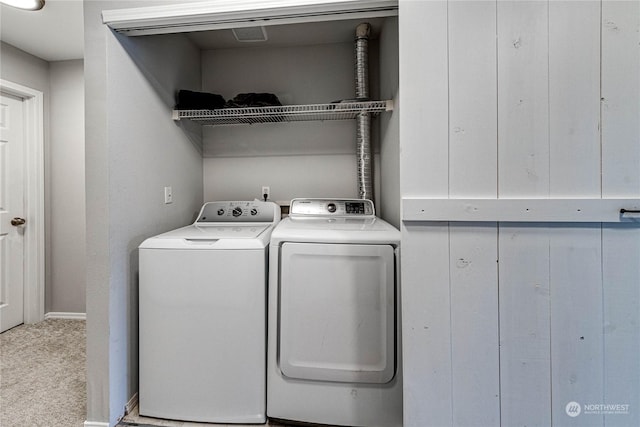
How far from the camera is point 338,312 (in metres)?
1.45

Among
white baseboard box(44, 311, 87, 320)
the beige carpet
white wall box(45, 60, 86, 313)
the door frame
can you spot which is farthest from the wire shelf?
white baseboard box(44, 311, 87, 320)

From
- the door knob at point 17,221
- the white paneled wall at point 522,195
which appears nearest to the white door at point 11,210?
the door knob at point 17,221

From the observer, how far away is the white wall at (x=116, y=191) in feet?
4.80

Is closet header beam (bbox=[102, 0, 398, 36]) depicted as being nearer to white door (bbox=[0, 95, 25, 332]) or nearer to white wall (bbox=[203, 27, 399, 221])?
white wall (bbox=[203, 27, 399, 221])

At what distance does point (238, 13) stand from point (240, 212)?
1.22m

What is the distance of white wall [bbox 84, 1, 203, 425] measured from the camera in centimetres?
146

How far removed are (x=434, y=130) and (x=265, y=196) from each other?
5.37 ft

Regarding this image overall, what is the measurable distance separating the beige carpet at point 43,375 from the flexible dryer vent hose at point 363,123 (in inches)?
85.8

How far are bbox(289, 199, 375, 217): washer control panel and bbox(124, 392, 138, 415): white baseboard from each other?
1400 millimetres

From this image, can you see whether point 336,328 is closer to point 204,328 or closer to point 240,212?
point 204,328

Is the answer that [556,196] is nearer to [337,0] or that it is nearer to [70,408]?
[337,0]

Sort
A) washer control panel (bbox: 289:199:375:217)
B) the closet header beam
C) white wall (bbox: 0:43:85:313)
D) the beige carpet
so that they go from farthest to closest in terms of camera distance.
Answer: white wall (bbox: 0:43:85:313) < washer control panel (bbox: 289:199:375:217) < the beige carpet < the closet header beam

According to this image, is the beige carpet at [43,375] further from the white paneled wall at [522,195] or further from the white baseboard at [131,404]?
the white paneled wall at [522,195]

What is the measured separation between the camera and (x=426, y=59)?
109cm
